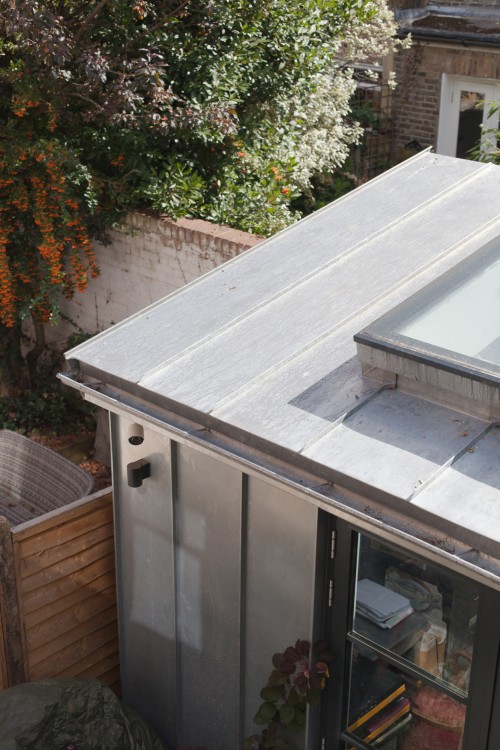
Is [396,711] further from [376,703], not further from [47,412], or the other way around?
[47,412]

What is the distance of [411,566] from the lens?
160 inches

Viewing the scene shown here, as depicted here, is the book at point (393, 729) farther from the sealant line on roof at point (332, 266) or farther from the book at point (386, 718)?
the sealant line on roof at point (332, 266)

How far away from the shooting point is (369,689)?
14.5 ft

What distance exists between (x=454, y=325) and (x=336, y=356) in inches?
23.4

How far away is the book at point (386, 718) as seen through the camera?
431cm

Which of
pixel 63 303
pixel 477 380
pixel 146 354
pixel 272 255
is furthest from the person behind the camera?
pixel 63 303

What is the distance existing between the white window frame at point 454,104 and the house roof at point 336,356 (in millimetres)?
6060

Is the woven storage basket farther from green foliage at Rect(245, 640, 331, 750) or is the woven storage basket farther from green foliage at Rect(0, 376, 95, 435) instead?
green foliage at Rect(245, 640, 331, 750)

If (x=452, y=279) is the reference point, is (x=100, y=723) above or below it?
below

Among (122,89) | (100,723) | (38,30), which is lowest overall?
(100,723)

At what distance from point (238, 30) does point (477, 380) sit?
5.40 metres

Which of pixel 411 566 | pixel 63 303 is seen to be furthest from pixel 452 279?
pixel 63 303

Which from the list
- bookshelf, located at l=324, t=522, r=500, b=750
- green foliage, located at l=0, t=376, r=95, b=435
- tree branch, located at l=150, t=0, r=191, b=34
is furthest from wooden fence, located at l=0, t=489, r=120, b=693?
tree branch, located at l=150, t=0, r=191, b=34

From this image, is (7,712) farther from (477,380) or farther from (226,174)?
(226,174)
